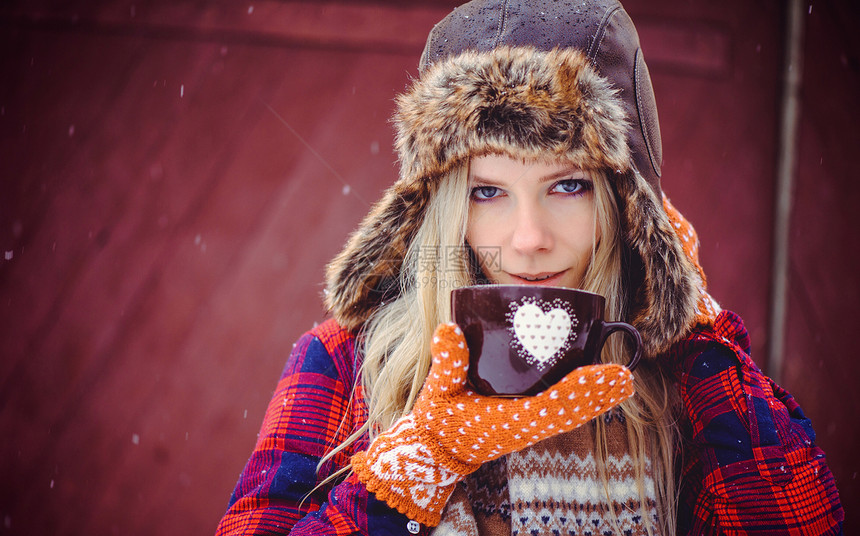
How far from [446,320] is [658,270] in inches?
16.4

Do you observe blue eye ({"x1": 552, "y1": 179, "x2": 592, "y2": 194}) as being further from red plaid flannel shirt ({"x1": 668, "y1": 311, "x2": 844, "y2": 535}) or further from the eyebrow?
red plaid flannel shirt ({"x1": 668, "y1": 311, "x2": 844, "y2": 535})

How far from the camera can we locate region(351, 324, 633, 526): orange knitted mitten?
765 millimetres

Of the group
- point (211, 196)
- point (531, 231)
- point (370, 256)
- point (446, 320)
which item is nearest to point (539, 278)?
point (531, 231)

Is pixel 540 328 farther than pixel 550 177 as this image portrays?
No

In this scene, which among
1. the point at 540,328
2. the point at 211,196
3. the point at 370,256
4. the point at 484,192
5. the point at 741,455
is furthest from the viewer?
the point at 211,196

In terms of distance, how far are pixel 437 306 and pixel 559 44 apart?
0.55m

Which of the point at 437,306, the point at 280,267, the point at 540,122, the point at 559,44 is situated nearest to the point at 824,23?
the point at 559,44

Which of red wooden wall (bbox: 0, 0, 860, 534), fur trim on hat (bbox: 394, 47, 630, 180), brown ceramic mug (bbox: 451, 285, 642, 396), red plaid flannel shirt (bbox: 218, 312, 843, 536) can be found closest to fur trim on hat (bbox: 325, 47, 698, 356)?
fur trim on hat (bbox: 394, 47, 630, 180)

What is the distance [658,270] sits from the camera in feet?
3.24

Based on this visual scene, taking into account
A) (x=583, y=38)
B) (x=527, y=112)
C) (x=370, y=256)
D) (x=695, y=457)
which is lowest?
(x=695, y=457)

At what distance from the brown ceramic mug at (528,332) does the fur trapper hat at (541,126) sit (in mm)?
270

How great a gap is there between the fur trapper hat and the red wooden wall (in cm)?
77

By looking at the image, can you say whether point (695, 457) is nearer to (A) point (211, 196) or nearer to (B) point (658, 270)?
(B) point (658, 270)

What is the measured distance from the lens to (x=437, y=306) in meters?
1.09
